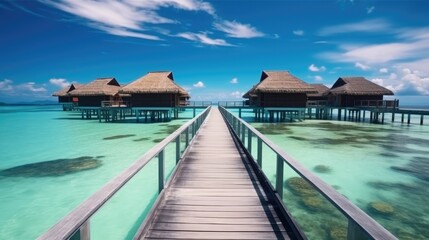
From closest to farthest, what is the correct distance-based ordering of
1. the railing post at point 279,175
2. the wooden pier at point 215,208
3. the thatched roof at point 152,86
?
1. the wooden pier at point 215,208
2. the railing post at point 279,175
3. the thatched roof at point 152,86

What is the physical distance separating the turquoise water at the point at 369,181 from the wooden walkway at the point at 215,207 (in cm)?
190

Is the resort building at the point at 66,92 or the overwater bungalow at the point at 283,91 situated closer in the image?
the overwater bungalow at the point at 283,91

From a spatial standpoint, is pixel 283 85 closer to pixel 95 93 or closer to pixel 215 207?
pixel 95 93

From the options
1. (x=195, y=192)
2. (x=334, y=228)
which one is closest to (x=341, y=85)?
(x=334, y=228)

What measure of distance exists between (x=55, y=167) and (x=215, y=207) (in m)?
9.36

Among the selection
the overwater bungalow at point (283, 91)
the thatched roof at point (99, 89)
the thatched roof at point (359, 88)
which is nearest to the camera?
the overwater bungalow at point (283, 91)

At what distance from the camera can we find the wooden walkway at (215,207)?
282cm

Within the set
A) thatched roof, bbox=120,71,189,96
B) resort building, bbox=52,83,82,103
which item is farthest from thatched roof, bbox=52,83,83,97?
thatched roof, bbox=120,71,189,96

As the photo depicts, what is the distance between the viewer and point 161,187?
12.5 feet

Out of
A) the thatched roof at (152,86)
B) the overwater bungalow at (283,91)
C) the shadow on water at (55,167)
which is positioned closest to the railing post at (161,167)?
the shadow on water at (55,167)

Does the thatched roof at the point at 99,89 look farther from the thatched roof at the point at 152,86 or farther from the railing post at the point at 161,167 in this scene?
the railing post at the point at 161,167

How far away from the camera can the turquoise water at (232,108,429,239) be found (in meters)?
5.26

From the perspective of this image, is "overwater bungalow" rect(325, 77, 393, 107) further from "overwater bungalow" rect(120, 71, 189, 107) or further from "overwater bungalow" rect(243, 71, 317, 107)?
"overwater bungalow" rect(120, 71, 189, 107)

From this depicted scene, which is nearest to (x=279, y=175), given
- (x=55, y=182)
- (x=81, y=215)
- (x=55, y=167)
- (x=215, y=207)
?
(x=215, y=207)
